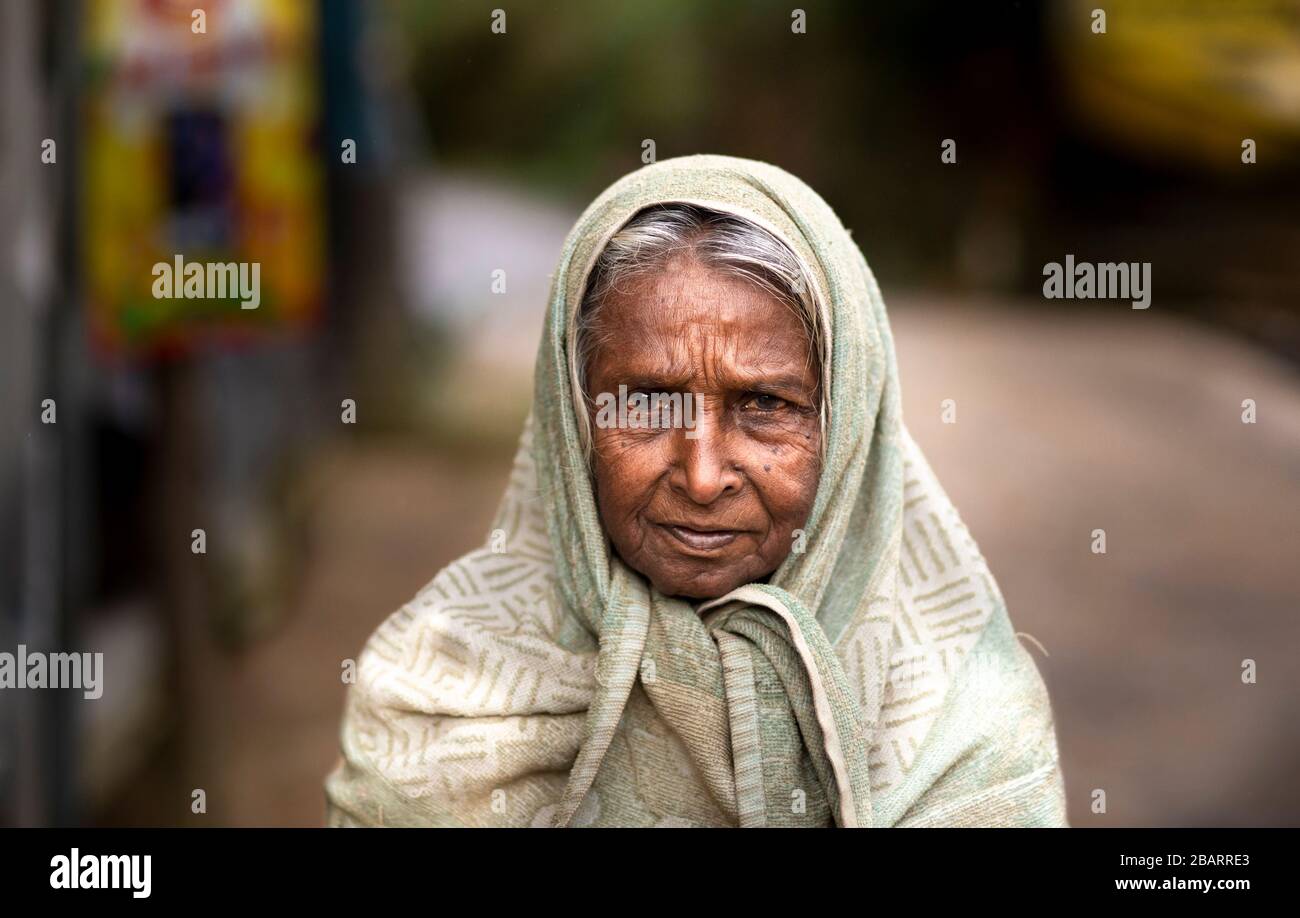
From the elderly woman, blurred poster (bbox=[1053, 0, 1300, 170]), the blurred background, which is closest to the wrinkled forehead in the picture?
the elderly woman

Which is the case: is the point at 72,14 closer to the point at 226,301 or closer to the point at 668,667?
the point at 226,301

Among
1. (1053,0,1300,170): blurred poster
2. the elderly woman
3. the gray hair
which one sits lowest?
the elderly woman

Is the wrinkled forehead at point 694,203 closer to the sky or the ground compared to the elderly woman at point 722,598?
closer to the sky

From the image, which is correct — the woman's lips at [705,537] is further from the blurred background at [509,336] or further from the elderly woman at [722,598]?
the blurred background at [509,336]

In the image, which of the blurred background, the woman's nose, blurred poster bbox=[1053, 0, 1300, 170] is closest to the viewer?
the woman's nose

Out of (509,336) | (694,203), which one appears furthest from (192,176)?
(509,336)

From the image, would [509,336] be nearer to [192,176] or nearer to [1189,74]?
[1189,74]

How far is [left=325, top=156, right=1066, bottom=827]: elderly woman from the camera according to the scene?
1814mm

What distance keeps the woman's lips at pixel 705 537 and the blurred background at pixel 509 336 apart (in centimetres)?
53

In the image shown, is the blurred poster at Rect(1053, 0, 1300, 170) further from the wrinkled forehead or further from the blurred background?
the wrinkled forehead

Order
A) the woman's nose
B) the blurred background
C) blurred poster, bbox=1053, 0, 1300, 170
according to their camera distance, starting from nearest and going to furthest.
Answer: the woman's nose → the blurred background → blurred poster, bbox=1053, 0, 1300, 170

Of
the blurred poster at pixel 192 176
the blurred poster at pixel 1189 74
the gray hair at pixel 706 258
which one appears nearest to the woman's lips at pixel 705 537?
the gray hair at pixel 706 258

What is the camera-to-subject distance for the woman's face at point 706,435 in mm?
1800

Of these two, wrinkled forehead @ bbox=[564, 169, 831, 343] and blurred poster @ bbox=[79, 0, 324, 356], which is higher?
blurred poster @ bbox=[79, 0, 324, 356]
